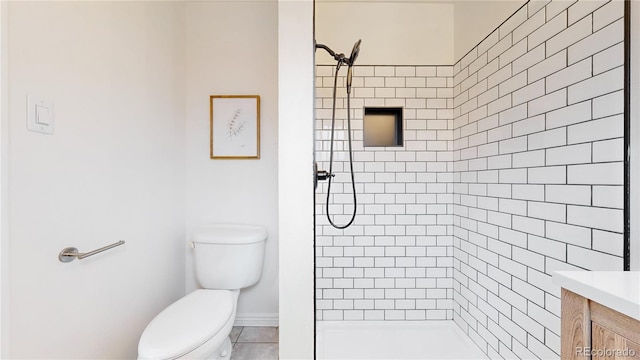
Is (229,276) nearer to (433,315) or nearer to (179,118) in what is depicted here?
(179,118)

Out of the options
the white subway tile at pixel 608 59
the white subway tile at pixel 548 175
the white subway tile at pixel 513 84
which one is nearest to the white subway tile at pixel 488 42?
the white subway tile at pixel 513 84

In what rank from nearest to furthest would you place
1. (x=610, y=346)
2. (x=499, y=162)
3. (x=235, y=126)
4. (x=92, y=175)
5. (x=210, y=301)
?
(x=610, y=346)
(x=92, y=175)
(x=499, y=162)
(x=210, y=301)
(x=235, y=126)

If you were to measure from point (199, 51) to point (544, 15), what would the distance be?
2028 mm

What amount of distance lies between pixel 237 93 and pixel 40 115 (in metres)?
1.18

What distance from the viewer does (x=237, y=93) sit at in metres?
2.05

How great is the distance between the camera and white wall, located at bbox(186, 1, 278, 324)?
6.70 feet

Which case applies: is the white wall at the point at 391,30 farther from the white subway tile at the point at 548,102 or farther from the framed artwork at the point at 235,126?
the white subway tile at the point at 548,102

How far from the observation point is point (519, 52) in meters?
1.24

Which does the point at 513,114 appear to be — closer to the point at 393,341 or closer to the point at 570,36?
the point at 570,36

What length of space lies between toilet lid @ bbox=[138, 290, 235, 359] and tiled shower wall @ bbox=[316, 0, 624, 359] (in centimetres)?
62

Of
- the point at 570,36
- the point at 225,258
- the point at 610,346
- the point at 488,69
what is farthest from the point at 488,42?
the point at 225,258

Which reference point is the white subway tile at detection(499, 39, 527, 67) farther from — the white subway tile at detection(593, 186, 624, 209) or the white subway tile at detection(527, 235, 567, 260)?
the white subway tile at detection(527, 235, 567, 260)

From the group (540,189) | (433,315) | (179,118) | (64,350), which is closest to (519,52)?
(540,189)

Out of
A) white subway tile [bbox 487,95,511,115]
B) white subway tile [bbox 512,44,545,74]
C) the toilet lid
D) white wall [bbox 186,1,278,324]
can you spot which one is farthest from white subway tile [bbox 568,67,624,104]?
the toilet lid
